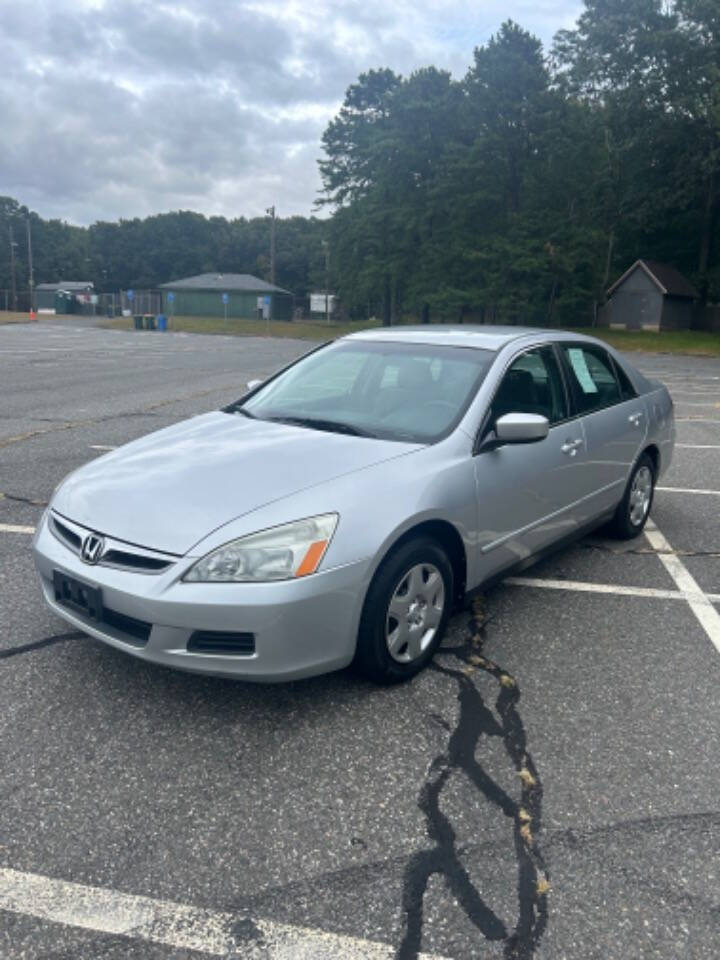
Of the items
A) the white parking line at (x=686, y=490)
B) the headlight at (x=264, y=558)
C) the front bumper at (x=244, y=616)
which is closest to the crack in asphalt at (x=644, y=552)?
the white parking line at (x=686, y=490)

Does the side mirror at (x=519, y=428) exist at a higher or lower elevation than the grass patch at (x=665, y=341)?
lower

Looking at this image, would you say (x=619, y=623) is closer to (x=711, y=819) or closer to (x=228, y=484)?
(x=711, y=819)

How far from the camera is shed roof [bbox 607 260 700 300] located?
47.7m

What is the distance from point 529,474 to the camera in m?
4.14

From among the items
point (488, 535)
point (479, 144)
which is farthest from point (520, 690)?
point (479, 144)

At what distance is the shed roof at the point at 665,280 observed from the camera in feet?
156

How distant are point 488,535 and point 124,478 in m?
1.74

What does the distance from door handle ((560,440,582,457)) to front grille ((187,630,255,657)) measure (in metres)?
2.36

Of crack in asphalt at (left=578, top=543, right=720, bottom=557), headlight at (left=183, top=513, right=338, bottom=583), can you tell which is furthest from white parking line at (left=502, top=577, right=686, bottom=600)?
headlight at (left=183, top=513, right=338, bottom=583)

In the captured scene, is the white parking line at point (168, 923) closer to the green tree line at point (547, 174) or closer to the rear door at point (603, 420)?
the rear door at point (603, 420)

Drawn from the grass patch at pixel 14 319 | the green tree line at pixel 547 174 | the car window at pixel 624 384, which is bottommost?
the car window at pixel 624 384

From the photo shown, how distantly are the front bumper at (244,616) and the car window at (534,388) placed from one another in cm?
149

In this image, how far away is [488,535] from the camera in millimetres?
3836

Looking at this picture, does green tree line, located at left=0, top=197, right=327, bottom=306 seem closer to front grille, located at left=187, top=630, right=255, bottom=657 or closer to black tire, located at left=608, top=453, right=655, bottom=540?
black tire, located at left=608, top=453, right=655, bottom=540
